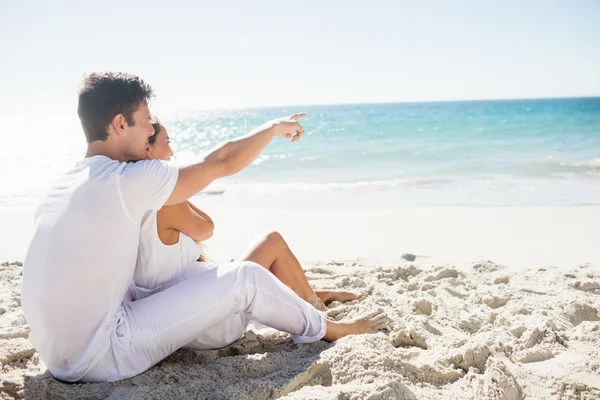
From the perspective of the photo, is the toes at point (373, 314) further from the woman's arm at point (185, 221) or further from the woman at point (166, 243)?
the woman's arm at point (185, 221)

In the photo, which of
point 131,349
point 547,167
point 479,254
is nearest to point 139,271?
point 131,349

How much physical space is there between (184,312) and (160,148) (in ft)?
3.11

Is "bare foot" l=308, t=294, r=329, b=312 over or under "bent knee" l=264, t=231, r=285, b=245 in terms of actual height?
under

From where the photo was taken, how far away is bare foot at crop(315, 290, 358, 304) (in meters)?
3.72

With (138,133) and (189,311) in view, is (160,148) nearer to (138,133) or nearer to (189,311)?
(138,133)

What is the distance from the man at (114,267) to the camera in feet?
6.98

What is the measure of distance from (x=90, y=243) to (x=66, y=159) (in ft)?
56.0

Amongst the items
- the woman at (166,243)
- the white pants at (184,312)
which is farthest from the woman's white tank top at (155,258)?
the white pants at (184,312)

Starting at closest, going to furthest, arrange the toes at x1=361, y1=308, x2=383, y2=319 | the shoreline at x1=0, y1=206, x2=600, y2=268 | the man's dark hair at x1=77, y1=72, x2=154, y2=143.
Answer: the man's dark hair at x1=77, y1=72, x2=154, y2=143
the toes at x1=361, y1=308, x2=383, y2=319
the shoreline at x1=0, y1=206, x2=600, y2=268

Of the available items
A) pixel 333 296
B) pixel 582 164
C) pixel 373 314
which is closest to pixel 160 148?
pixel 373 314

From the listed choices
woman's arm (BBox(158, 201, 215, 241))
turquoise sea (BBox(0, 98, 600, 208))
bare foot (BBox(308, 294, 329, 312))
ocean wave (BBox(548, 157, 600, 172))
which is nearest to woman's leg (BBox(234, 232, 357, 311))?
bare foot (BBox(308, 294, 329, 312))

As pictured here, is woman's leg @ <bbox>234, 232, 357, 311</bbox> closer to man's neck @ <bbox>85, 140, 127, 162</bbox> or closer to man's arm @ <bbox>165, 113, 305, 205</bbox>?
man's arm @ <bbox>165, 113, 305, 205</bbox>

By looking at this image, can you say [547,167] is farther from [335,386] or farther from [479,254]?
[335,386]

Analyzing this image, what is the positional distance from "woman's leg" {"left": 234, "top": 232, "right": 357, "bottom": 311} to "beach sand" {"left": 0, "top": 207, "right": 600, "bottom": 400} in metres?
0.34
